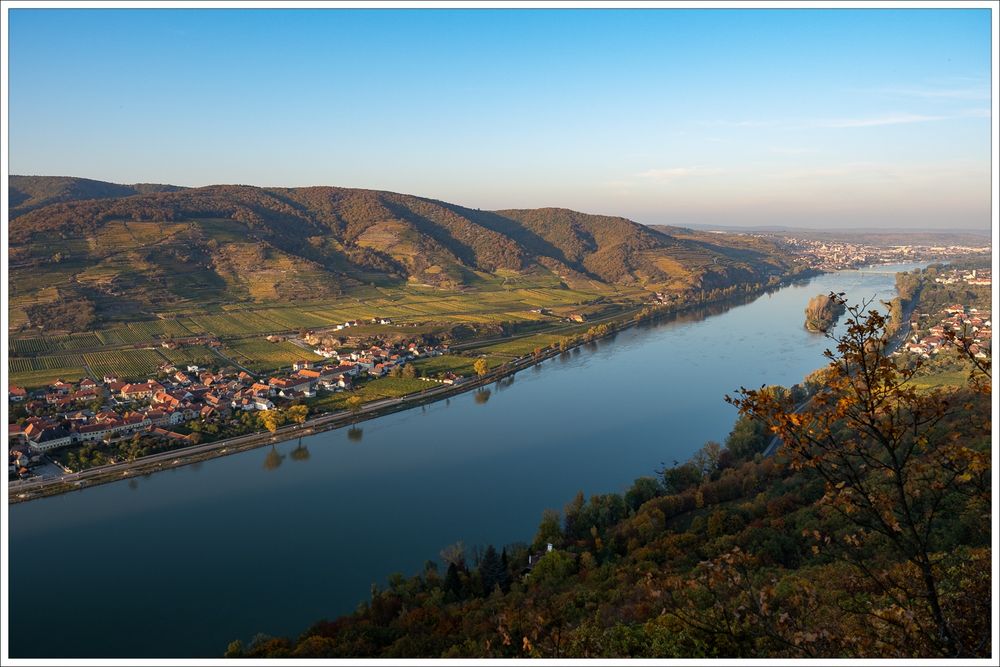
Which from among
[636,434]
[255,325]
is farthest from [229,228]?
[636,434]

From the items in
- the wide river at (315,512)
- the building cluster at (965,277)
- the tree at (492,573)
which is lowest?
the wide river at (315,512)

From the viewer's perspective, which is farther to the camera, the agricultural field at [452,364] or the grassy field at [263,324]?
the agricultural field at [452,364]

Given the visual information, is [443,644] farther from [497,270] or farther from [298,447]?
[497,270]

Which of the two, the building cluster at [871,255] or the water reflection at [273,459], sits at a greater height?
the building cluster at [871,255]

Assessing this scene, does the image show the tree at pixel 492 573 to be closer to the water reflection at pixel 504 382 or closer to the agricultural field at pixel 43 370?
the water reflection at pixel 504 382

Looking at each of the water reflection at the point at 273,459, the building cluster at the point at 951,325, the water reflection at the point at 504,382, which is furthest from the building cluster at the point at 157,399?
the building cluster at the point at 951,325

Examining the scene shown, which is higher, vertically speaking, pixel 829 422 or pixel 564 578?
pixel 829 422

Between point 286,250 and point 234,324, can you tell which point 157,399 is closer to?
point 234,324
